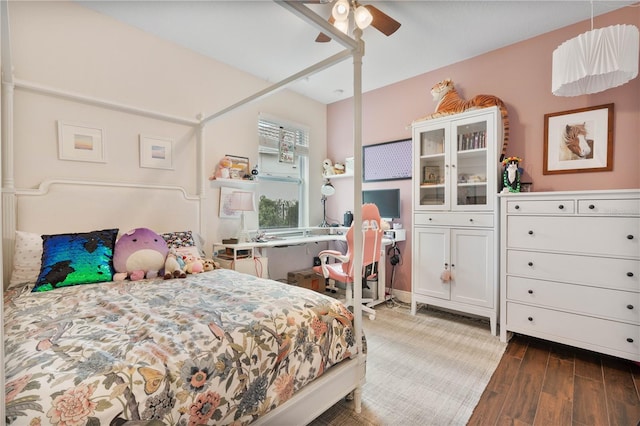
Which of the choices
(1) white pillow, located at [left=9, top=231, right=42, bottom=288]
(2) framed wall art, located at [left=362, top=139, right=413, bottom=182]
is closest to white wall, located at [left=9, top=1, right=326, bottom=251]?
(1) white pillow, located at [left=9, top=231, right=42, bottom=288]

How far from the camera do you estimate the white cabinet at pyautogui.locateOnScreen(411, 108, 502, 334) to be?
275 cm

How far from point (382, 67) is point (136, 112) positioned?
2.55 meters

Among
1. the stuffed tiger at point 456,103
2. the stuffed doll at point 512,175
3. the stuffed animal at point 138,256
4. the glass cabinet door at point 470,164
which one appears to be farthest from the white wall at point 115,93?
the stuffed doll at point 512,175

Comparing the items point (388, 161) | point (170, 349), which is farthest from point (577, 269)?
point (170, 349)

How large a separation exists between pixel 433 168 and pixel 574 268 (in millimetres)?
1491

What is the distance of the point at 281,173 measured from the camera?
4.04 metres

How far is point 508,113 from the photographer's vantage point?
2945mm

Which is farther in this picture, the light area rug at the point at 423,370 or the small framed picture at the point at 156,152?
the small framed picture at the point at 156,152

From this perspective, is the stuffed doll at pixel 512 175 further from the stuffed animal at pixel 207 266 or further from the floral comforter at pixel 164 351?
the stuffed animal at pixel 207 266

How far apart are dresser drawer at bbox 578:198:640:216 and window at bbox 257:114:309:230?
119 inches

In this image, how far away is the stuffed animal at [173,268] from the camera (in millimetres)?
2164

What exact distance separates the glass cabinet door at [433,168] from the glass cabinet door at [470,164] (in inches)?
4.1

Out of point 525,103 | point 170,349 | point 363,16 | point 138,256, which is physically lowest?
point 170,349

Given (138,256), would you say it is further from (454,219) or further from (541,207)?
(541,207)
